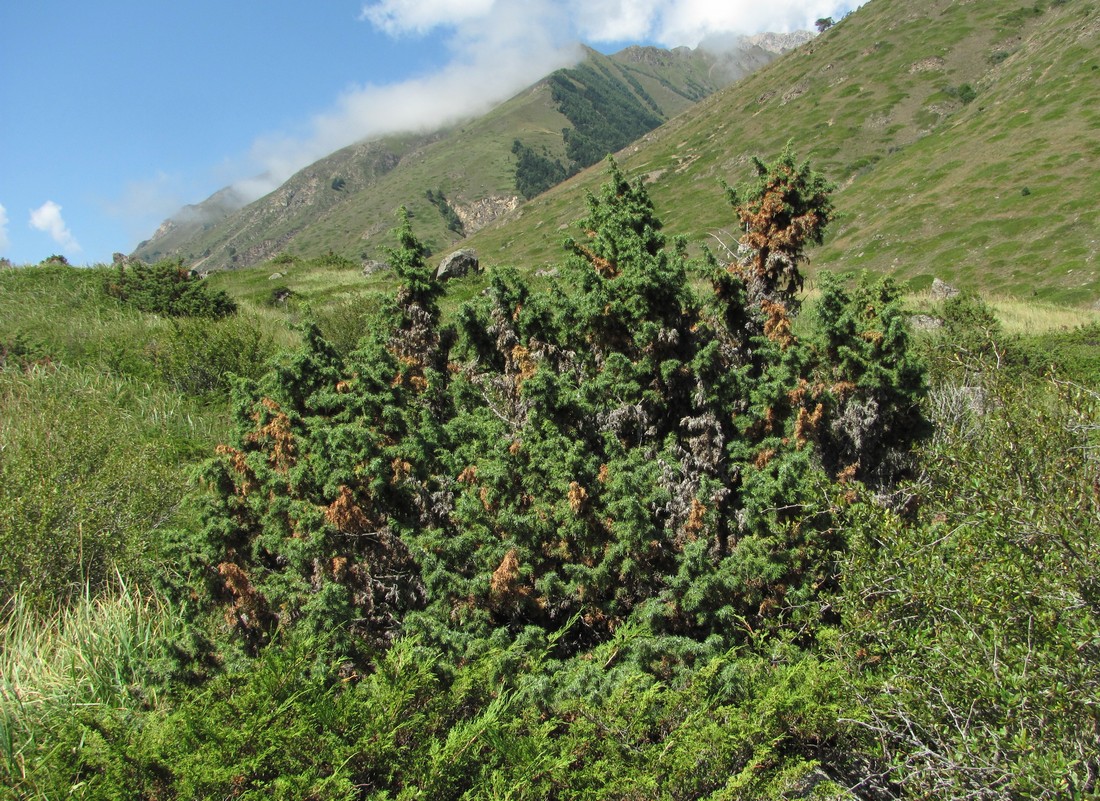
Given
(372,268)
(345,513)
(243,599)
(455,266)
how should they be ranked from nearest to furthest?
(243,599) < (345,513) < (455,266) < (372,268)

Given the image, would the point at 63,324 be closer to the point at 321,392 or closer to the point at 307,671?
the point at 321,392

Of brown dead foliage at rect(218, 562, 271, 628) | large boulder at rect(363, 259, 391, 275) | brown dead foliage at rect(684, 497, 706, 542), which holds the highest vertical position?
large boulder at rect(363, 259, 391, 275)

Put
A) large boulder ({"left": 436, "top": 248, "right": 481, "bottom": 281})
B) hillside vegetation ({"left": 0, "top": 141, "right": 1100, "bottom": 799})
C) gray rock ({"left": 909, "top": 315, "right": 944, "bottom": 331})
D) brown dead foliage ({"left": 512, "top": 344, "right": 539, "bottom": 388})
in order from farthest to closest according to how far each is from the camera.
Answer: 1. large boulder ({"left": 436, "top": 248, "right": 481, "bottom": 281})
2. gray rock ({"left": 909, "top": 315, "right": 944, "bottom": 331})
3. brown dead foliage ({"left": 512, "top": 344, "right": 539, "bottom": 388})
4. hillside vegetation ({"left": 0, "top": 141, "right": 1100, "bottom": 799})

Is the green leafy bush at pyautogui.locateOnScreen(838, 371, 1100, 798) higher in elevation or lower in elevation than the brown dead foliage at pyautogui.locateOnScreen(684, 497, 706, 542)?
lower

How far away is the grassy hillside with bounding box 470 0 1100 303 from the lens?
157 feet

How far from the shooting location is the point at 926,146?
241 ft

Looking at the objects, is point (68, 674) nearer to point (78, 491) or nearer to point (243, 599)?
point (243, 599)

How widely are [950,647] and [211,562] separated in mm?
4385

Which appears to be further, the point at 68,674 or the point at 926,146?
the point at 926,146

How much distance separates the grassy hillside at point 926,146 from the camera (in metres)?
47.9

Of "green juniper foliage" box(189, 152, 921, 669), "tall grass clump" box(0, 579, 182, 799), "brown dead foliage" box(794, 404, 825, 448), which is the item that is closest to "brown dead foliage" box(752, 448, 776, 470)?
"green juniper foliage" box(189, 152, 921, 669)

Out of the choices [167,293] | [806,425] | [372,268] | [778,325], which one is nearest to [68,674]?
[806,425]

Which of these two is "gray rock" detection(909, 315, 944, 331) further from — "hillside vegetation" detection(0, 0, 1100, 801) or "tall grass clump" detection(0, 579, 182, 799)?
"tall grass clump" detection(0, 579, 182, 799)

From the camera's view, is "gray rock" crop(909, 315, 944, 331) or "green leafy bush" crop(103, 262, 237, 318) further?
"gray rock" crop(909, 315, 944, 331)
